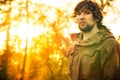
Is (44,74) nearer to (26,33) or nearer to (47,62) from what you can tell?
(47,62)

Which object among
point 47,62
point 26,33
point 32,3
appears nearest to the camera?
point 32,3

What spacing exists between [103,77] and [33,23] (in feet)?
101

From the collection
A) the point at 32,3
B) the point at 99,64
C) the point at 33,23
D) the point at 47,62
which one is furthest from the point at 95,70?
the point at 47,62

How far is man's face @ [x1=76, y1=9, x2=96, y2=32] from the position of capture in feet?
15.5

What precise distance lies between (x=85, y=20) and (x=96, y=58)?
54 cm

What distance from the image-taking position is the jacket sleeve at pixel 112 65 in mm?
4430

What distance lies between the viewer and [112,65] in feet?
14.6

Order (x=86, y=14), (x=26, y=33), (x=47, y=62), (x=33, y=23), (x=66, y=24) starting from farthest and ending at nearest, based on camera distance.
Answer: (x=47, y=62) < (x=26, y=33) < (x=33, y=23) < (x=66, y=24) < (x=86, y=14)

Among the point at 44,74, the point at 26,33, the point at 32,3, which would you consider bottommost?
the point at 44,74

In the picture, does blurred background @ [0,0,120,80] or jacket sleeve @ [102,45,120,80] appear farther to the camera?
blurred background @ [0,0,120,80]

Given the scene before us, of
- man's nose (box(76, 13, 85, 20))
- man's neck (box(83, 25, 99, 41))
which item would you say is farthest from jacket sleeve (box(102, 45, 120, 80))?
man's nose (box(76, 13, 85, 20))

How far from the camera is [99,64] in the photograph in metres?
4.57

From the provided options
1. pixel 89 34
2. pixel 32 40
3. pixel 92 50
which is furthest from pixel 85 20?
pixel 32 40

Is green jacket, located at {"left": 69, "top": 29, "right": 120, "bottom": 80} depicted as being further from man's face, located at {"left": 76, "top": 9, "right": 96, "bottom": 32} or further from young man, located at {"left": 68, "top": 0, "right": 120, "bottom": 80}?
man's face, located at {"left": 76, "top": 9, "right": 96, "bottom": 32}
